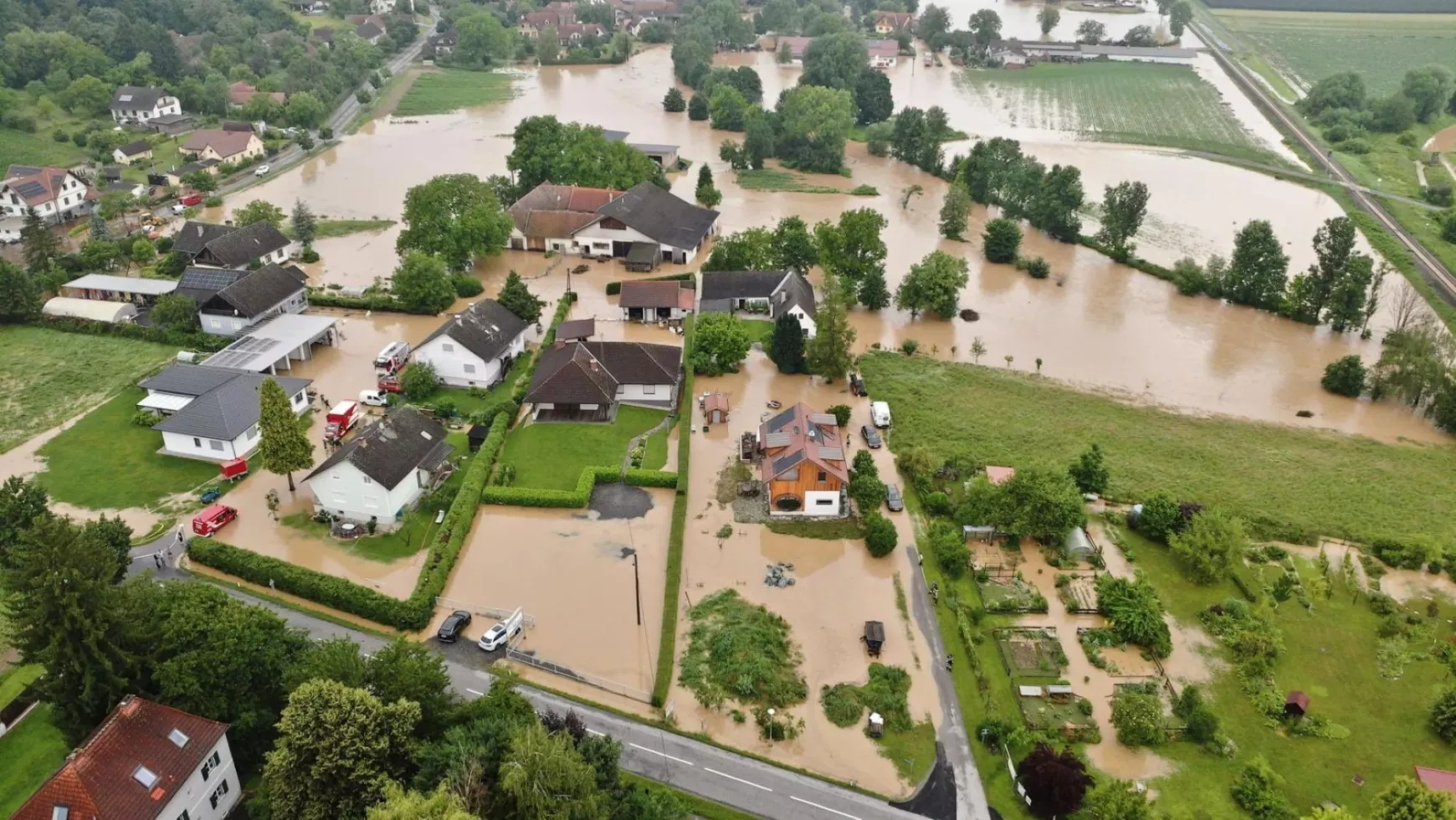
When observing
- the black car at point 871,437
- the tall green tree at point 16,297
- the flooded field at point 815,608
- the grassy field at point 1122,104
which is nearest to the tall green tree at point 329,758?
the flooded field at point 815,608

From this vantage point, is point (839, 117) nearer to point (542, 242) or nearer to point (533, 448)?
point (542, 242)

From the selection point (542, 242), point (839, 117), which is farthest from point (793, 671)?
point (839, 117)

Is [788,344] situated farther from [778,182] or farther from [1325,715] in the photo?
[778,182]

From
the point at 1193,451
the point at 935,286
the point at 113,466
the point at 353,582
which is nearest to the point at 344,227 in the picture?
the point at 113,466

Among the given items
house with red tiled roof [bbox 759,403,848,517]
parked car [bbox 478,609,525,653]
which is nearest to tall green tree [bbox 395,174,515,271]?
house with red tiled roof [bbox 759,403,848,517]

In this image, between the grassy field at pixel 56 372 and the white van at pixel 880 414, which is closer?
the grassy field at pixel 56 372

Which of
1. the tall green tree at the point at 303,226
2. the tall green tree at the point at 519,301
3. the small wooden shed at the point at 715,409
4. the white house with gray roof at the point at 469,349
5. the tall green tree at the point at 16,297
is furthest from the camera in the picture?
the tall green tree at the point at 303,226

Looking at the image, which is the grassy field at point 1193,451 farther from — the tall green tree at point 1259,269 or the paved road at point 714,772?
the paved road at point 714,772
